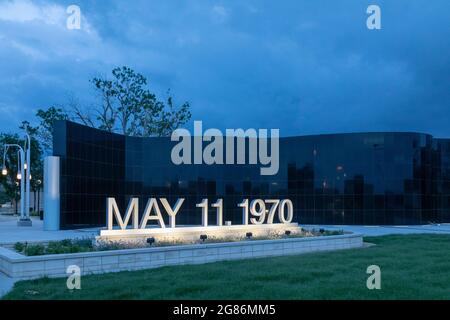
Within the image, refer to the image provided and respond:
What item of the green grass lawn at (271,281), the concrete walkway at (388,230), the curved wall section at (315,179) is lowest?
the concrete walkway at (388,230)

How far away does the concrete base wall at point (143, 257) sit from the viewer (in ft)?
42.8

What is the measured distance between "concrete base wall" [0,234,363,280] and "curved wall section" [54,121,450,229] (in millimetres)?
19608

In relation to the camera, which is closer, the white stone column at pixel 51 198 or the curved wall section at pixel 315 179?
the white stone column at pixel 51 198

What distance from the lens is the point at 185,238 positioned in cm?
1983

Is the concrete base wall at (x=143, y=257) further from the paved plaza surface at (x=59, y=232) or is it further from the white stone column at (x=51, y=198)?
the white stone column at (x=51, y=198)

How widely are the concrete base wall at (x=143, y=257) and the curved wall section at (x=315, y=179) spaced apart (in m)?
19.6

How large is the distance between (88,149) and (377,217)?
22983mm

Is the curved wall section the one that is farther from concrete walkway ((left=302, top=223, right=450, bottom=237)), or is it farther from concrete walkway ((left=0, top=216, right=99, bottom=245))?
concrete walkway ((left=0, top=216, right=99, bottom=245))

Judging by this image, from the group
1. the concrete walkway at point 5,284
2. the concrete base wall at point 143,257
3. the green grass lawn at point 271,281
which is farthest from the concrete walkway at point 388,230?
the concrete walkway at point 5,284

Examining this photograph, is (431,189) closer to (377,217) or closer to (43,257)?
(377,217)

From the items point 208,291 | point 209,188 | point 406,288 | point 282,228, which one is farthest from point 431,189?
point 208,291

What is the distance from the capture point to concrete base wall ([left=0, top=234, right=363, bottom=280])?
13.0 m

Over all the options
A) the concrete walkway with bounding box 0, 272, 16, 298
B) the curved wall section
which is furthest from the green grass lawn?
the curved wall section

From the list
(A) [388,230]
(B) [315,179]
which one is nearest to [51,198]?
(B) [315,179]
